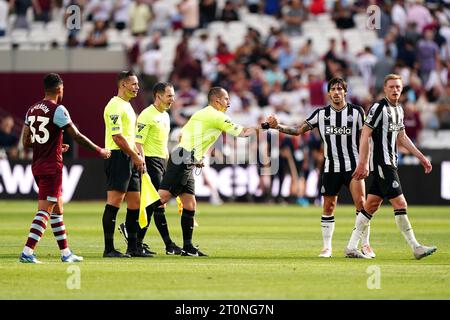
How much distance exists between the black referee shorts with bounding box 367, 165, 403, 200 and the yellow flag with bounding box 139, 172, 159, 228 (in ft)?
9.99

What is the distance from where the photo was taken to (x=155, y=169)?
16859 mm

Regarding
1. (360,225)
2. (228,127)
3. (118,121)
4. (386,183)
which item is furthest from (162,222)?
(386,183)

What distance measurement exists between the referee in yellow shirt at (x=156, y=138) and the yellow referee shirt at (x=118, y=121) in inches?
33.6

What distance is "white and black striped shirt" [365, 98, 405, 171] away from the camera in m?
15.6

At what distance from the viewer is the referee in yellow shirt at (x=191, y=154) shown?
53.3 ft

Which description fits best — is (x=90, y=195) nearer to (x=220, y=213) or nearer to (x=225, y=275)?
(x=220, y=213)

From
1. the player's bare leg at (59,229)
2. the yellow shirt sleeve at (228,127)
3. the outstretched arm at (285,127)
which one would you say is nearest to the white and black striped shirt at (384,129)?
the outstretched arm at (285,127)

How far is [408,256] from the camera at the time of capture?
1603cm

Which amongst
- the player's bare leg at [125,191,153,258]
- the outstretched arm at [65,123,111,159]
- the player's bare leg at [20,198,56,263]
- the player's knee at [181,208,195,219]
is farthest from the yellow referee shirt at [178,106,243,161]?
the player's bare leg at [20,198,56,263]

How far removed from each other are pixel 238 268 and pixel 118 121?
9.00 feet

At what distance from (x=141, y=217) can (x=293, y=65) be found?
65.7ft

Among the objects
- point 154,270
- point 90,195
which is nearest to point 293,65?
point 90,195

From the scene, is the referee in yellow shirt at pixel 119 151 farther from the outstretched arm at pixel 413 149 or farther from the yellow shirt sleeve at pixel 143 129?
the outstretched arm at pixel 413 149

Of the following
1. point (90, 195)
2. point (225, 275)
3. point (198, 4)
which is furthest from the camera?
point (198, 4)
